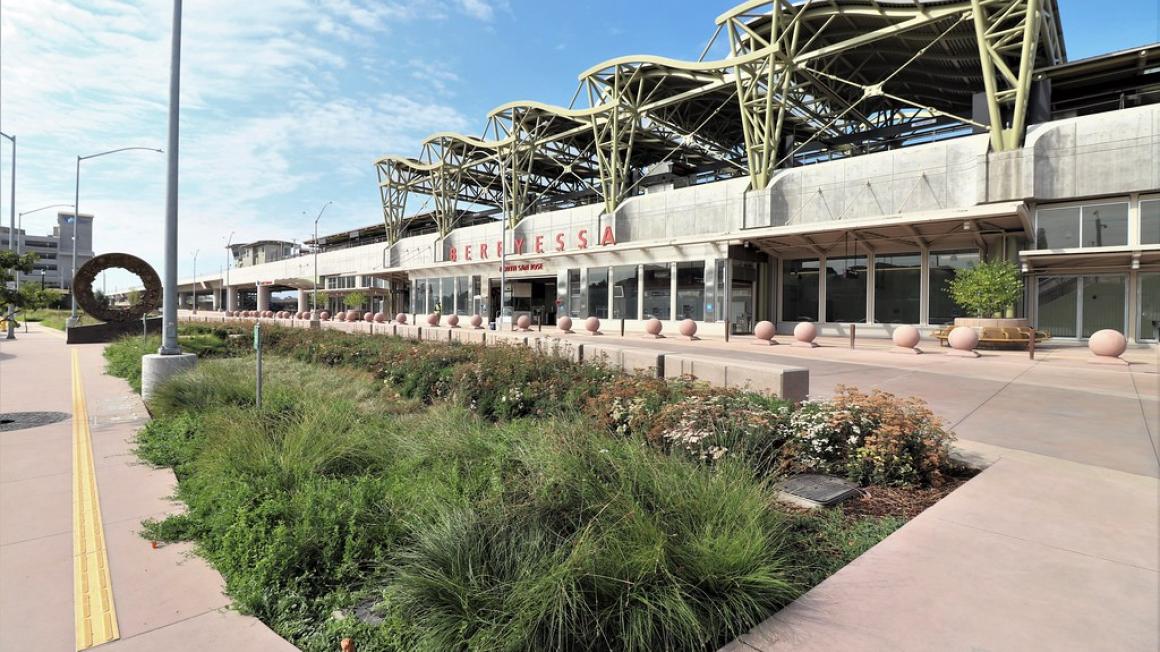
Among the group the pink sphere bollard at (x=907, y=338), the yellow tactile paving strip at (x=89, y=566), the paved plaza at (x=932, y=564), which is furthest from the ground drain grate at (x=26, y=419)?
the pink sphere bollard at (x=907, y=338)

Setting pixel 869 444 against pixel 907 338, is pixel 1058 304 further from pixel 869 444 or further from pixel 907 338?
pixel 869 444

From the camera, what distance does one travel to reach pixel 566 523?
3.51 metres

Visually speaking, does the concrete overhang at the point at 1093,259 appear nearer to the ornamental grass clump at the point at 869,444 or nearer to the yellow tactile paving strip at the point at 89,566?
the ornamental grass clump at the point at 869,444

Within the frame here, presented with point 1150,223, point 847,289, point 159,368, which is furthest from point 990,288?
point 159,368

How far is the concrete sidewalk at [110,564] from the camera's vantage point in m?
2.85

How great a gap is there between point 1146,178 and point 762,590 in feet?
96.9

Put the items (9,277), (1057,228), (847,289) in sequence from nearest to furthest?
(9,277)
(1057,228)
(847,289)

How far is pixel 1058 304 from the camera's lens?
24.9 m

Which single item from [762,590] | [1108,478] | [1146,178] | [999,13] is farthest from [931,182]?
[762,590]

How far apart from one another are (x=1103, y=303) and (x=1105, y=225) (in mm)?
3458

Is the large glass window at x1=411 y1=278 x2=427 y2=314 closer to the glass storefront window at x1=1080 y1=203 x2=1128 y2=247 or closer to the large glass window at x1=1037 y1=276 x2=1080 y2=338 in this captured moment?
the large glass window at x1=1037 y1=276 x2=1080 y2=338

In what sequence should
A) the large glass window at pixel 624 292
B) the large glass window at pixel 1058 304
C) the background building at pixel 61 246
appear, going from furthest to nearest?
the background building at pixel 61 246 < the large glass window at pixel 624 292 < the large glass window at pixel 1058 304

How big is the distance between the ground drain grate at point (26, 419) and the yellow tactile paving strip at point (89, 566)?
270cm

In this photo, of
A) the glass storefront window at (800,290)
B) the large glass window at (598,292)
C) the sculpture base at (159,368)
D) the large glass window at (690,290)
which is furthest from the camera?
the large glass window at (598,292)
